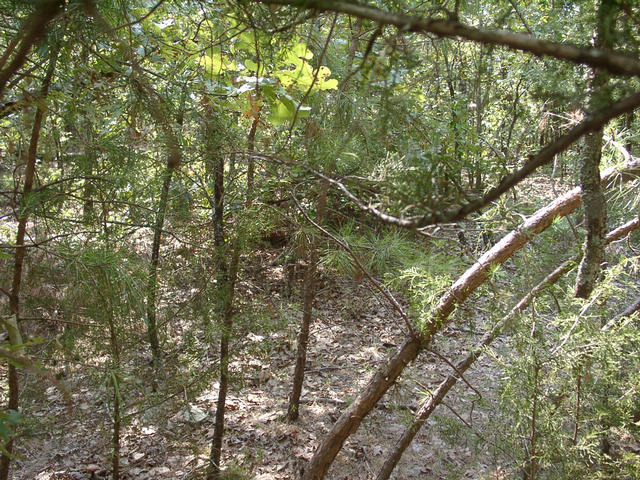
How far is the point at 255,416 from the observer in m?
4.38

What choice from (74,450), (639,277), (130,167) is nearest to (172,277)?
(130,167)

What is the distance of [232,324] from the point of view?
3.04m

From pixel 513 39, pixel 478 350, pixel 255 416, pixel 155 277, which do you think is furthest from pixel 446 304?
pixel 255 416

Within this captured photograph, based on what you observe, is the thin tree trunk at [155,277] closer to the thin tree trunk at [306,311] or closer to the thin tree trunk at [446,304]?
the thin tree trunk at [306,311]

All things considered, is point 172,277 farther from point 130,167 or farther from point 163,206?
point 130,167

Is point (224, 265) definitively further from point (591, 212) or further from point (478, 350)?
point (591, 212)

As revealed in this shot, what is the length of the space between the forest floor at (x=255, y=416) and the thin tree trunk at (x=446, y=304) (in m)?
0.23

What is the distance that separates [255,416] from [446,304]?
2.55 meters

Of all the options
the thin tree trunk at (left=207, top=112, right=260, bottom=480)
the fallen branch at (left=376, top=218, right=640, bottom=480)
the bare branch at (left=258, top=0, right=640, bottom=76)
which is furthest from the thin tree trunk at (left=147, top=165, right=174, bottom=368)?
the bare branch at (left=258, top=0, right=640, bottom=76)

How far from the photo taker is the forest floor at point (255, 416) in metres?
3.22

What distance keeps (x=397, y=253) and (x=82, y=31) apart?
7.84 ft

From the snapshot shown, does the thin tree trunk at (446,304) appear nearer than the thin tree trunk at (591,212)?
No

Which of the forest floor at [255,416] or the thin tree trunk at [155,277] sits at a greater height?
the thin tree trunk at [155,277]

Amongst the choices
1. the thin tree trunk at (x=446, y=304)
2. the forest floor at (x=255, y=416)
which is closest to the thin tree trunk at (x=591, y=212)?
the thin tree trunk at (x=446, y=304)
